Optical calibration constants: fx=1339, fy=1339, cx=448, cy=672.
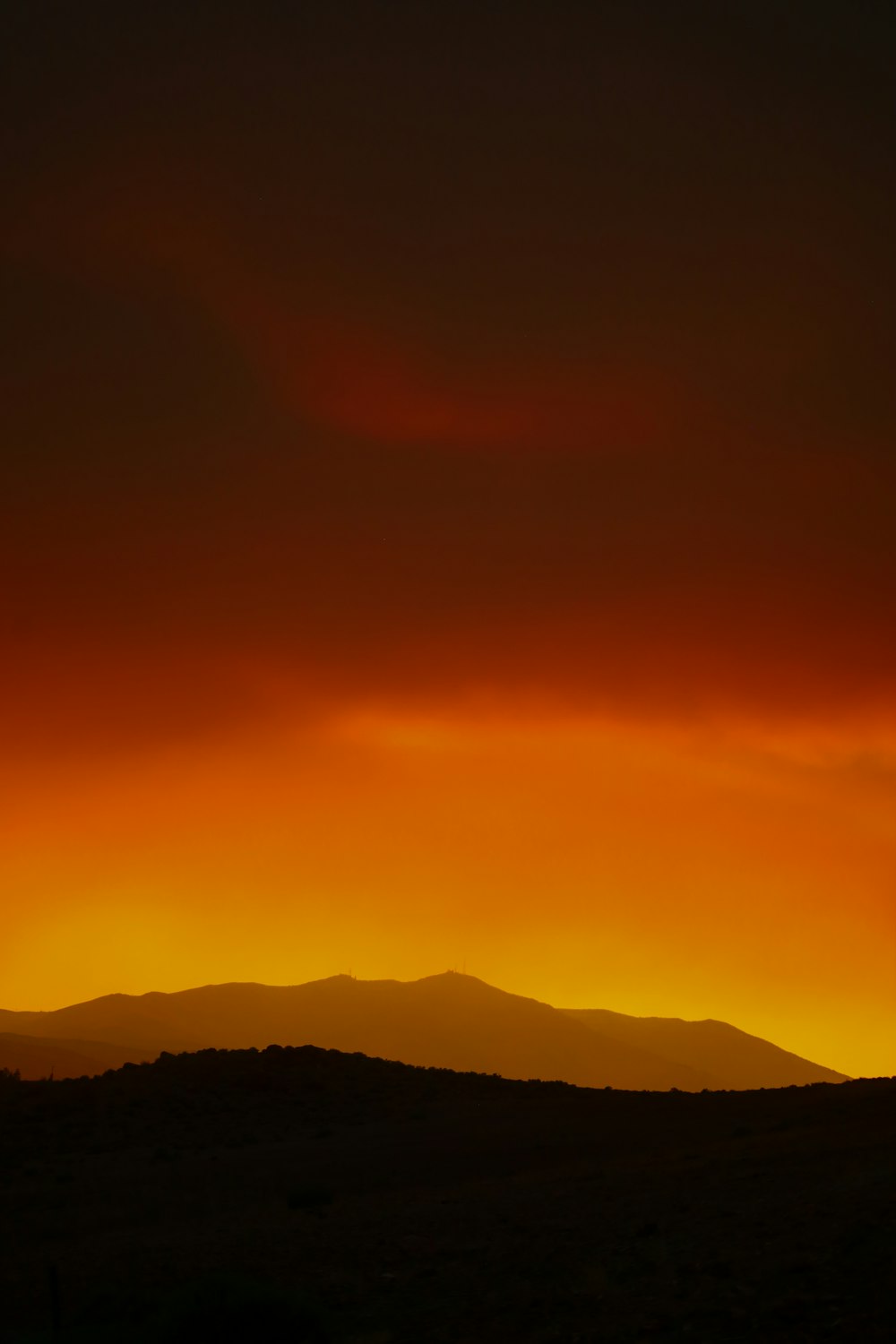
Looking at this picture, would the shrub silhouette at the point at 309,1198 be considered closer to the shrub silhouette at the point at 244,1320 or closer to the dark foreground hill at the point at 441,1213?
the dark foreground hill at the point at 441,1213

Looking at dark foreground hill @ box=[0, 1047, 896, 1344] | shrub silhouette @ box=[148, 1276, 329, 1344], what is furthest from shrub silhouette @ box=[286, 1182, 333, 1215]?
shrub silhouette @ box=[148, 1276, 329, 1344]

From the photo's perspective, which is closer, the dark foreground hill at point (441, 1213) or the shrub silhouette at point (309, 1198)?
the dark foreground hill at point (441, 1213)

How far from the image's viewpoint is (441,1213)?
27094mm

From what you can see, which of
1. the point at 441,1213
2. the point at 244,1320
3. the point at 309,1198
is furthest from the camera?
the point at 309,1198

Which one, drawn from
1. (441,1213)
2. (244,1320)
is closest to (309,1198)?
(441,1213)

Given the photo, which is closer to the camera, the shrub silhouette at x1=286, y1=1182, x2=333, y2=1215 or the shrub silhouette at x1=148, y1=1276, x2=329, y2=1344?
the shrub silhouette at x1=148, y1=1276, x2=329, y2=1344

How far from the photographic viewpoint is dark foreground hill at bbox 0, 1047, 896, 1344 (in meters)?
17.6

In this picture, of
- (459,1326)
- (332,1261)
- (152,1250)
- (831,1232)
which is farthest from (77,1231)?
(831,1232)

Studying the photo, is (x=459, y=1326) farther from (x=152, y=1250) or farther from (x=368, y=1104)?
(x=368, y=1104)

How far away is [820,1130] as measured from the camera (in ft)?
107

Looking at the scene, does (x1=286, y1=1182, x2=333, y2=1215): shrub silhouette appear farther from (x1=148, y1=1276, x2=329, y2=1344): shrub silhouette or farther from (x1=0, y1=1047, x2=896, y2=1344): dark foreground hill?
(x1=148, y1=1276, x2=329, y2=1344): shrub silhouette

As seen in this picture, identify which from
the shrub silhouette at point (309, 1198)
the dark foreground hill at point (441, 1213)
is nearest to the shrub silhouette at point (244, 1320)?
the dark foreground hill at point (441, 1213)

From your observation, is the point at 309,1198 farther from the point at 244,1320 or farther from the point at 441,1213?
the point at 244,1320

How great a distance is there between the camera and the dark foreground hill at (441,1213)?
57.9ft
